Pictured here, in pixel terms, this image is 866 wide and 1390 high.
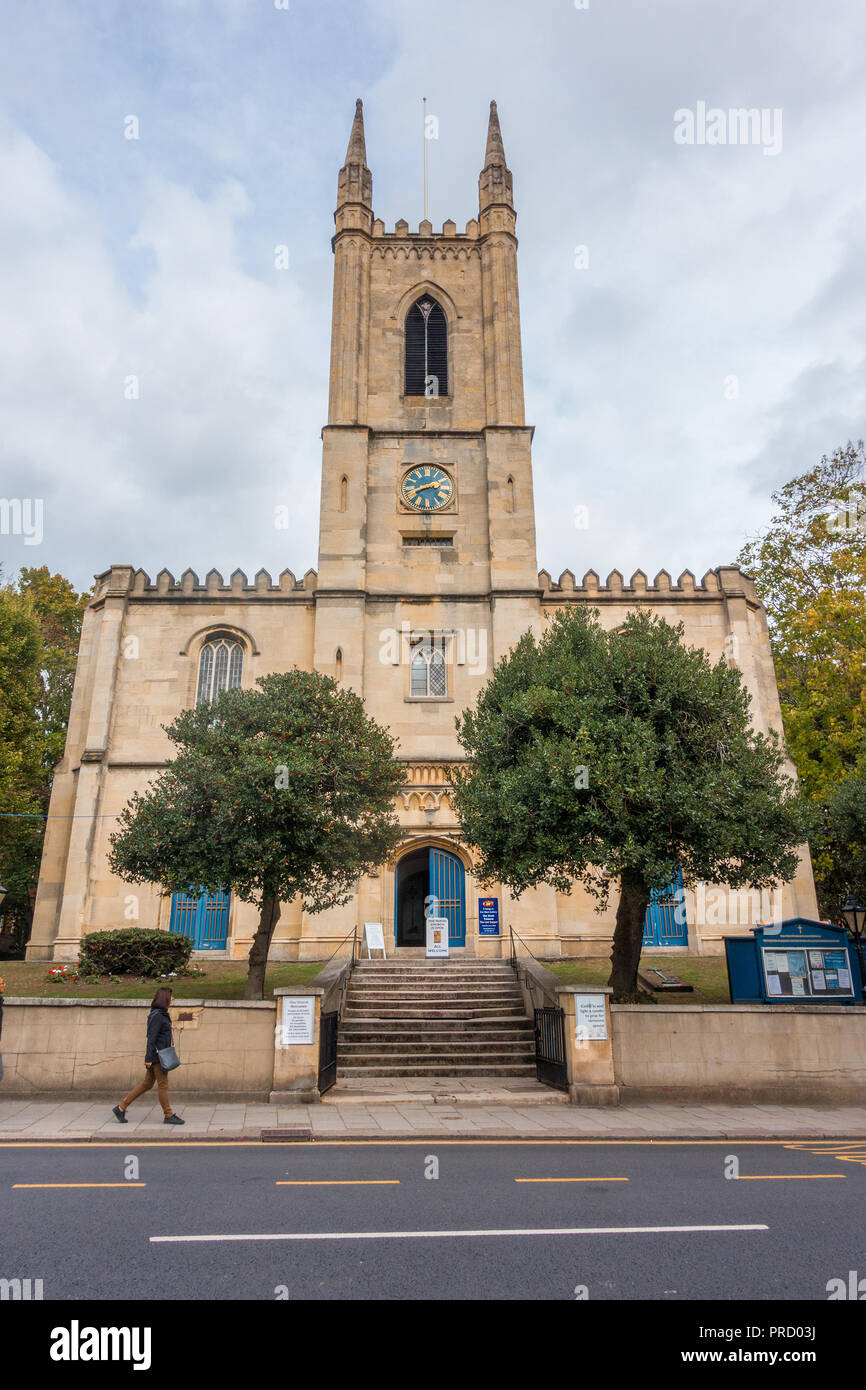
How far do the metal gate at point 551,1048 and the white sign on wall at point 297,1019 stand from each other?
4.44 meters

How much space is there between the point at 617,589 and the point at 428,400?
10.3 metres

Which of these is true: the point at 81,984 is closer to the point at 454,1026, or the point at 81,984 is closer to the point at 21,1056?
the point at 21,1056

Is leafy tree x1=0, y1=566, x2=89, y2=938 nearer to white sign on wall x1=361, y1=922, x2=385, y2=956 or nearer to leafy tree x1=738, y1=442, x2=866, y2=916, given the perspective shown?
white sign on wall x1=361, y1=922, x2=385, y2=956

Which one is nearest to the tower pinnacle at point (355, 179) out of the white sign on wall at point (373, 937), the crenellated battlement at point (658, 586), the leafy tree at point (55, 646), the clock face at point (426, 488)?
the clock face at point (426, 488)

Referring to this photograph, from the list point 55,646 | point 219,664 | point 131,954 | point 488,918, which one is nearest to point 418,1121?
point 131,954

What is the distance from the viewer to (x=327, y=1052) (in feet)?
49.9

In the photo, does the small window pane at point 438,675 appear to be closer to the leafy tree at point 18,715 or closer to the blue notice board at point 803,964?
the blue notice board at point 803,964

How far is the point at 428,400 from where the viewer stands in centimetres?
3253

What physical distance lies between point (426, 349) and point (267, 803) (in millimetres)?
23258

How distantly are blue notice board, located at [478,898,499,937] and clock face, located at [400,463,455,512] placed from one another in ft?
46.1

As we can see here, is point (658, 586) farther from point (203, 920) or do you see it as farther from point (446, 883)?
point (203, 920)

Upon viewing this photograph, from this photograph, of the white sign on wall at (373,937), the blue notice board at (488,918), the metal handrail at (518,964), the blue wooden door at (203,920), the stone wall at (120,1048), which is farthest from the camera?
the blue wooden door at (203,920)

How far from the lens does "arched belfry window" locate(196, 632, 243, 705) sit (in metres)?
29.4

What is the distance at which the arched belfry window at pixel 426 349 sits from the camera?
108ft
